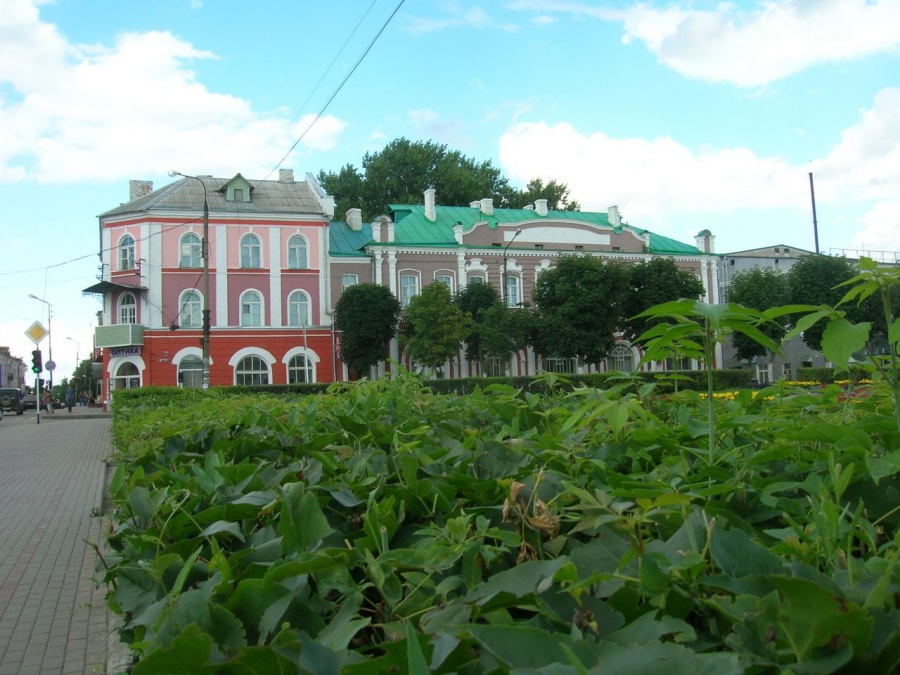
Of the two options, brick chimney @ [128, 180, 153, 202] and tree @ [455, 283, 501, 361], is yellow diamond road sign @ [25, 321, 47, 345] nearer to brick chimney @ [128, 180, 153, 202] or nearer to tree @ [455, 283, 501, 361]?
brick chimney @ [128, 180, 153, 202]

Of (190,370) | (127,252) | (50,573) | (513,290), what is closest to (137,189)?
(127,252)

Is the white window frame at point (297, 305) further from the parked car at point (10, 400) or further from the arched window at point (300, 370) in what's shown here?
the parked car at point (10, 400)

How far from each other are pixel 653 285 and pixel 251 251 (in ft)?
71.1

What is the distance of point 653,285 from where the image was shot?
40844mm

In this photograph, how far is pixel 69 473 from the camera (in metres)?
12.8

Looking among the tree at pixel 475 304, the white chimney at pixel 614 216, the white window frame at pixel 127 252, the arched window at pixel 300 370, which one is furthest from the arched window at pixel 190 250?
the white chimney at pixel 614 216

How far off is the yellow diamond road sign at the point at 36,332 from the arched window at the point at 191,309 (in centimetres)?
951

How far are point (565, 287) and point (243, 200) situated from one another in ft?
57.4

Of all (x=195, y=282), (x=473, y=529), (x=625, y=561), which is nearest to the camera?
(x=625, y=561)

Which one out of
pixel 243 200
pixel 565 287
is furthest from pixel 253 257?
pixel 565 287

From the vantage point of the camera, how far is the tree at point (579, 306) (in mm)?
38688

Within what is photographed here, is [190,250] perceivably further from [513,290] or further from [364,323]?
[513,290]

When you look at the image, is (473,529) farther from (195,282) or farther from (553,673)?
(195,282)

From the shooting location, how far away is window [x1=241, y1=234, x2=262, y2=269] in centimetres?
3853
